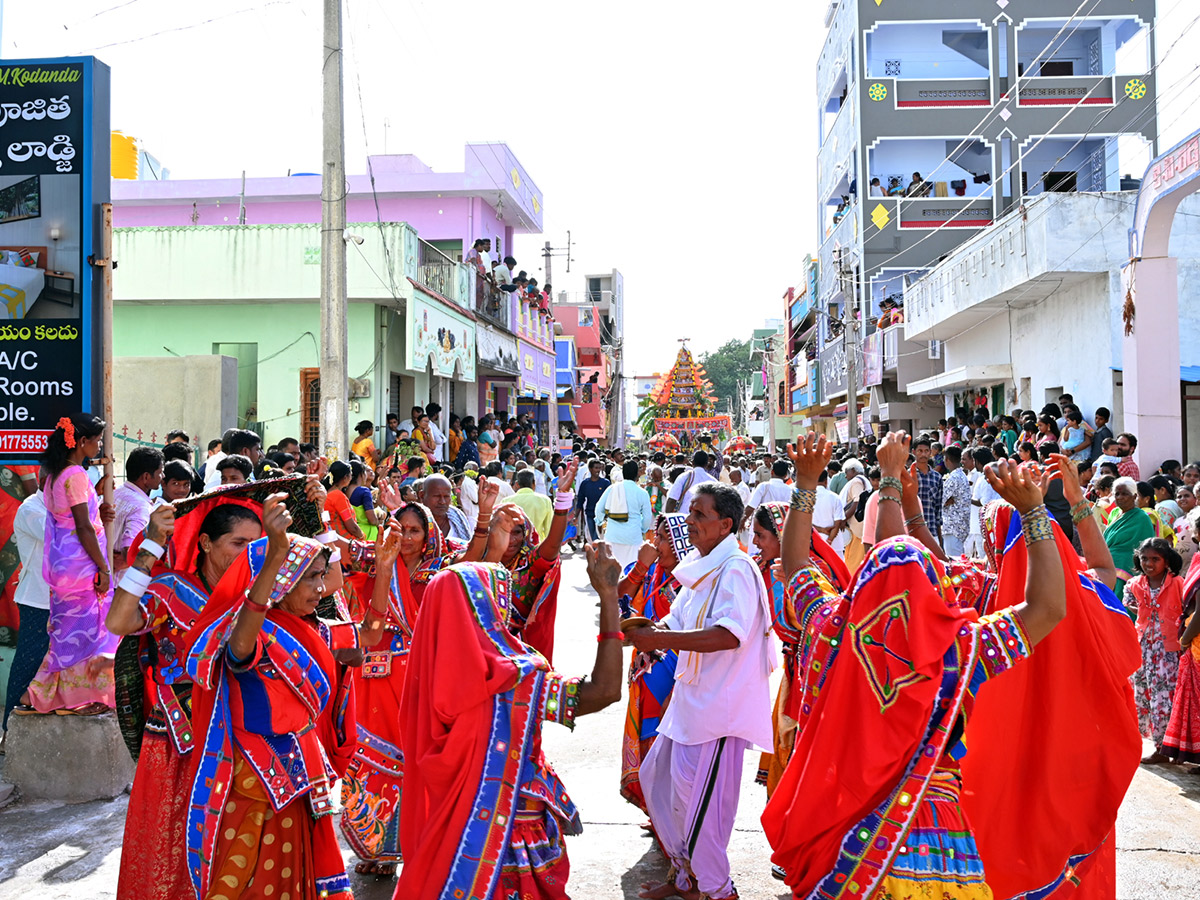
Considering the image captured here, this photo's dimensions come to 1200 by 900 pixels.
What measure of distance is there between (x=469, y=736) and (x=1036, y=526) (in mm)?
1915

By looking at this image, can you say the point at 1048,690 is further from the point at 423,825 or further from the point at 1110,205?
the point at 1110,205

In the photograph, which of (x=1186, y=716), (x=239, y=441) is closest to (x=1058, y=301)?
(x=1186, y=716)

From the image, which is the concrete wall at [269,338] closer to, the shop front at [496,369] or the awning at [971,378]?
the shop front at [496,369]

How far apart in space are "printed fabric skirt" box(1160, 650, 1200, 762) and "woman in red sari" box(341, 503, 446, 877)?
15.1 ft

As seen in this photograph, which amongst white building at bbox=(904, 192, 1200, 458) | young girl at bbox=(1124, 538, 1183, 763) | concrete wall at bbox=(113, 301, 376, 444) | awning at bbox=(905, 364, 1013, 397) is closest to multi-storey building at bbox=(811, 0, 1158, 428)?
awning at bbox=(905, 364, 1013, 397)

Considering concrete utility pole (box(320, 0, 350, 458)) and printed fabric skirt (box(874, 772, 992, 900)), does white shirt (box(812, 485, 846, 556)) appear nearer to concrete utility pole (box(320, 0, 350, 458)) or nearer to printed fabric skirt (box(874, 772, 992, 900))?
concrete utility pole (box(320, 0, 350, 458))

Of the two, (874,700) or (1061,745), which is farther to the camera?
(1061,745)

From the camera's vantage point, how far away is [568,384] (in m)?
42.8

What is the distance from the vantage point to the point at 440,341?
1928 cm

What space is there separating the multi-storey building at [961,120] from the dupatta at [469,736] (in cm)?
2782

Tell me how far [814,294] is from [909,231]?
11.1 metres

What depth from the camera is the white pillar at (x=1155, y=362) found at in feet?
41.3

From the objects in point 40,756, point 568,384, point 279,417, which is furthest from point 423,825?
point 568,384

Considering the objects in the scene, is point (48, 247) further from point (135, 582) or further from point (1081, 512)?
point (1081, 512)
